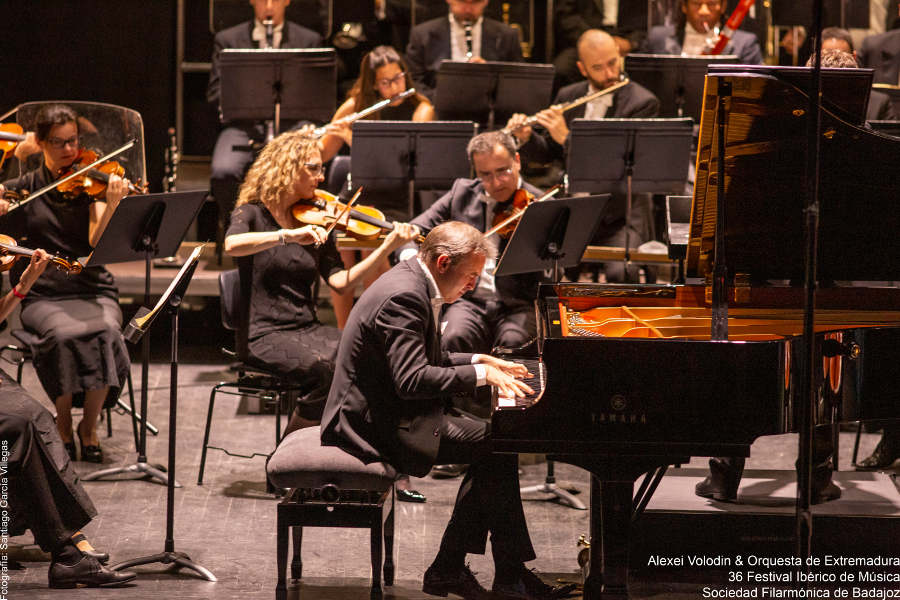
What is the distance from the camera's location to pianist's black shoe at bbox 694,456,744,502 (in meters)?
3.99

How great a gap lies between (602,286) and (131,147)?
8.49ft

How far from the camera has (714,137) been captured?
3.32 m

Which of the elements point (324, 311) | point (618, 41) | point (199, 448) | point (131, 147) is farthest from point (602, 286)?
point (618, 41)

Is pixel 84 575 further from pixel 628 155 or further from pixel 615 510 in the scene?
pixel 628 155

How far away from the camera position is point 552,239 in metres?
4.75

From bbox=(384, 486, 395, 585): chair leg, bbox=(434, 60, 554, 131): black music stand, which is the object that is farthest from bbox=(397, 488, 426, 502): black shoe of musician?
bbox=(434, 60, 554, 131): black music stand

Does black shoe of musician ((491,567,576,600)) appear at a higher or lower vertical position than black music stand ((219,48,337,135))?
lower

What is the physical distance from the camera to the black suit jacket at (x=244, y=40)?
721cm

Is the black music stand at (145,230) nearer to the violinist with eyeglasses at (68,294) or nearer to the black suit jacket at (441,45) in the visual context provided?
the violinist with eyeglasses at (68,294)

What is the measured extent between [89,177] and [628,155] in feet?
8.24

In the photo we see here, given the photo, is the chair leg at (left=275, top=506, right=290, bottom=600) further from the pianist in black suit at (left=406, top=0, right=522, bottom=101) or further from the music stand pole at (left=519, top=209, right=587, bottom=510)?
the pianist in black suit at (left=406, top=0, right=522, bottom=101)

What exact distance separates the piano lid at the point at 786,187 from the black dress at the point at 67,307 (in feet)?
8.58

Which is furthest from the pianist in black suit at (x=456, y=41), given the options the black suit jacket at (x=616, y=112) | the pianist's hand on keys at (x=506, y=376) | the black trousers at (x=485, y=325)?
the pianist's hand on keys at (x=506, y=376)

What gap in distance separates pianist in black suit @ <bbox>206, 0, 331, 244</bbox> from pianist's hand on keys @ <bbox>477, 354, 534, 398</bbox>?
3510 millimetres
